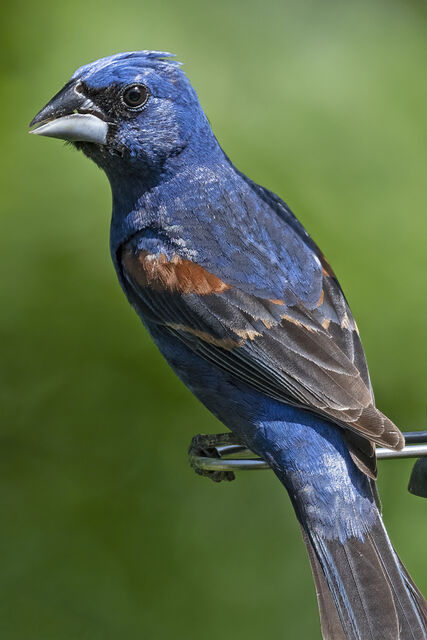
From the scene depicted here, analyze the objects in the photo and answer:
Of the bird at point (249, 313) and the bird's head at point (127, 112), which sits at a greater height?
the bird's head at point (127, 112)

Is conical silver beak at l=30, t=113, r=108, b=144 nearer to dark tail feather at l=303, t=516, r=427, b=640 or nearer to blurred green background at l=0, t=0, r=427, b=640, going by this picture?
blurred green background at l=0, t=0, r=427, b=640

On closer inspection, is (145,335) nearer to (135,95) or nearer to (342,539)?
(135,95)

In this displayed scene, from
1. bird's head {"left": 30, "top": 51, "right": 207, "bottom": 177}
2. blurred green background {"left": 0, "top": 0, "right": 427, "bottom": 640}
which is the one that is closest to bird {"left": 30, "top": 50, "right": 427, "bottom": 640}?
bird's head {"left": 30, "top": 51, "right": 207, "bottom": 177}

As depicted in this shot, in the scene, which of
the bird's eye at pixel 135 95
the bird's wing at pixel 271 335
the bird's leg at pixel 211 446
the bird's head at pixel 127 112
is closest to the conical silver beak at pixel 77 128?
the bird's head at pixel 127 112

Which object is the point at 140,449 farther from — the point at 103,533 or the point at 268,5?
the point at 268,5

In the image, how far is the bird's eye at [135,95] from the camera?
3688mm

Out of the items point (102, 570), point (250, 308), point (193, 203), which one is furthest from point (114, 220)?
point (102, 570)

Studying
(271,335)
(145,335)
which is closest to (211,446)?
(271,335)

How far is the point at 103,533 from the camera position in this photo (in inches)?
167

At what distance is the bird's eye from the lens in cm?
369

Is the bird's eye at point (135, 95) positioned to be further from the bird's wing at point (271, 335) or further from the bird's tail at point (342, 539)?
the bird's tail at point (342, 539)

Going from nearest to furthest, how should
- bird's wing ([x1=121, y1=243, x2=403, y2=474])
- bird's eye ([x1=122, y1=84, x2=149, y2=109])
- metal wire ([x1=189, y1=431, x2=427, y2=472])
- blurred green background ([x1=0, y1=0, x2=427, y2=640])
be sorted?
metal wire ([x1=189, y1=431, x2=427, y2=472]), bird's wing ([x1=121, y1=243, x2=403, y2=474]), bird's eye ([x1=122, y1=84, x2=149, y2=109]), blurred green background ([x1=0, y1=0, x2=427, y2=640])

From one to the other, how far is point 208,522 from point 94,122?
5.51 ft

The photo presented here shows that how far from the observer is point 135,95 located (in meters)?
3.71
